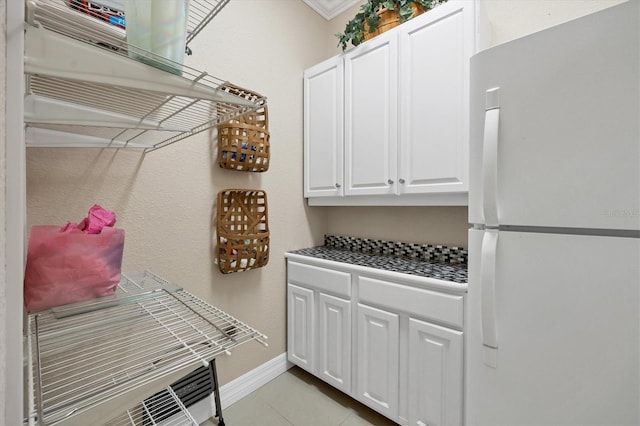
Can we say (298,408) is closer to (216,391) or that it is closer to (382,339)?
(216,391)

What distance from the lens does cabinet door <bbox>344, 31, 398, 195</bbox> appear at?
163 centimetres

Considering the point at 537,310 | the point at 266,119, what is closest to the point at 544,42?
the point at 537,310

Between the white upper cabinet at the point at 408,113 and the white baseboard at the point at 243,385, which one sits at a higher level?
the white upper cabinet at the point at 408,113

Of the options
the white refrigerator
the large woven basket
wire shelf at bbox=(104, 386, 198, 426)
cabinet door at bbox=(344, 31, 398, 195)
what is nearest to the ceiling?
cabinet door at bbox=(344, 31, 398, 195)

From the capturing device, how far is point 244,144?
1.59 meters

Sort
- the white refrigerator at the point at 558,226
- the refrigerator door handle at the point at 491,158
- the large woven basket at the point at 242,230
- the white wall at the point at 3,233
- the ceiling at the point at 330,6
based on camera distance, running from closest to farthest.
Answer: the white wall at the point at 3,233
the white refrigerator at the point at 558,226
the refrigerator door handle at the point at 491,158
the large woven basket at the point at 242,230
the ceiling at the point at 330,6

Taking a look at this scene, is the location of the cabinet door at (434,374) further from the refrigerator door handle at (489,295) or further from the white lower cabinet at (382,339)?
the refrigerator door handle at (489,295)

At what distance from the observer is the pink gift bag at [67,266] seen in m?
0.69

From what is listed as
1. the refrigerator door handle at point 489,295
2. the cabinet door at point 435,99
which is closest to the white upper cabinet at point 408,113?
the cabinet door at point 435,99

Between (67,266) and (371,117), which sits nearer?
(67,266)

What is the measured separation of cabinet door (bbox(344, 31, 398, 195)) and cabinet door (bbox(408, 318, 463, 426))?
793mm

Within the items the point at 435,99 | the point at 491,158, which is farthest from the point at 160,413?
the point at 435,99

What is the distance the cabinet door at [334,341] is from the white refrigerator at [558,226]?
2.59 ft

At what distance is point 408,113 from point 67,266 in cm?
159
